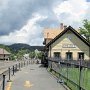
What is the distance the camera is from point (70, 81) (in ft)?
67.7

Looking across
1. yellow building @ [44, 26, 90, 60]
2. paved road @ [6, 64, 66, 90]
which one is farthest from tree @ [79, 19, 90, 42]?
paved road @ [6, 64, 66, 90]

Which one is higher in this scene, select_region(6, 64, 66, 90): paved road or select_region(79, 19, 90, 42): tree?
select_region(79, 19, 90, 42): tree

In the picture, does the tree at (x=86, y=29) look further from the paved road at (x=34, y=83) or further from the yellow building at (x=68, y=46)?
the paved road at (x=34, y=83)

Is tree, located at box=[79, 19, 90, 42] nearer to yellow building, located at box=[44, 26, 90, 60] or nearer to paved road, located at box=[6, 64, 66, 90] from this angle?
yellow building, located at box=[44, 26, 90, 60]

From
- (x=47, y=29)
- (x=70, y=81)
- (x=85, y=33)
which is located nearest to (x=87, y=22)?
(x=85, y=33)

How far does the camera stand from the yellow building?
5938 cm

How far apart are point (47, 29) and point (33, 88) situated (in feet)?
164

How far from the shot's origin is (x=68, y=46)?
200 ft

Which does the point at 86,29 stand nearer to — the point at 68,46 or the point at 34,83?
the point at 68,46

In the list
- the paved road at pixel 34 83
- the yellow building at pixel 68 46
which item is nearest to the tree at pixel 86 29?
the yellow building at pixel 68 46

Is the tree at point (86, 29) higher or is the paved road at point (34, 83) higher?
the tree at point (86, 29)

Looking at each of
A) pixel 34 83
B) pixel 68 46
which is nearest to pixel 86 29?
pixel 68 46

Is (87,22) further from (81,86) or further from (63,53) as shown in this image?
(81,86)

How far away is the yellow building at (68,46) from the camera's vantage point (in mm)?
59375
